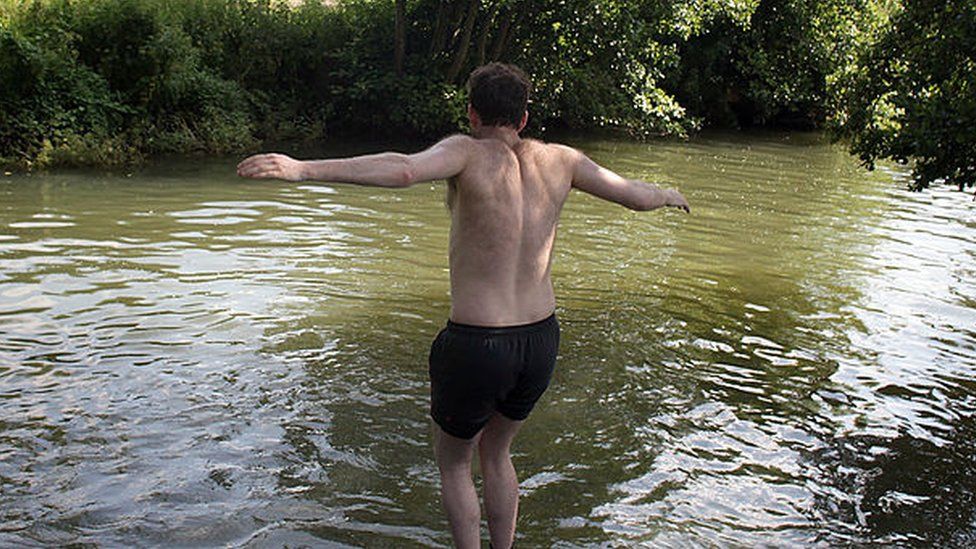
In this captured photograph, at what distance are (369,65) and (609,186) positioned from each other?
17.9 meters

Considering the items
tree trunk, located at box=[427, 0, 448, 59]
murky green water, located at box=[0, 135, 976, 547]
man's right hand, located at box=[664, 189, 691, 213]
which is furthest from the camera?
tree trunk, located at box=[427, 0, 448, 59]

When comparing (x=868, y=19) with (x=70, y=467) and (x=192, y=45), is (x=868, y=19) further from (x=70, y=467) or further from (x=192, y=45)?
(x=70, y=467)

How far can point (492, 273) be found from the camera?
427 cm

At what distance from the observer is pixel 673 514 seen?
548 centimetres

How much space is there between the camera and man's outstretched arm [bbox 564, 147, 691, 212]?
178 inches

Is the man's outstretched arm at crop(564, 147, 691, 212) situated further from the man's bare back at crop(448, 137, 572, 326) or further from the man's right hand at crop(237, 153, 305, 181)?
the man's right hand at crop(237, 153, 305, 181)

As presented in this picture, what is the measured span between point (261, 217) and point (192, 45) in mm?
8661

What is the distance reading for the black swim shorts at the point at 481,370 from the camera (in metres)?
4.18

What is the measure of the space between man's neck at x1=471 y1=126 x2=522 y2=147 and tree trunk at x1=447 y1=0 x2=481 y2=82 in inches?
669

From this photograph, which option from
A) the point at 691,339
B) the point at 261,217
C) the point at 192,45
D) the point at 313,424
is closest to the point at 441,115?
the point at 192,45

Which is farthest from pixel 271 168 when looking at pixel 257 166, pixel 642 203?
pixel 642 203

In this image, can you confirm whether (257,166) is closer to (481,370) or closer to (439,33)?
(481,370)

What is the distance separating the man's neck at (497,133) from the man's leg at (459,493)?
1279 mm

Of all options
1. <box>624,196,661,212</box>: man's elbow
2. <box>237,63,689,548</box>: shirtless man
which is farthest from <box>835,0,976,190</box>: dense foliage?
<box>237,63,689,548</box>: shirtless man
